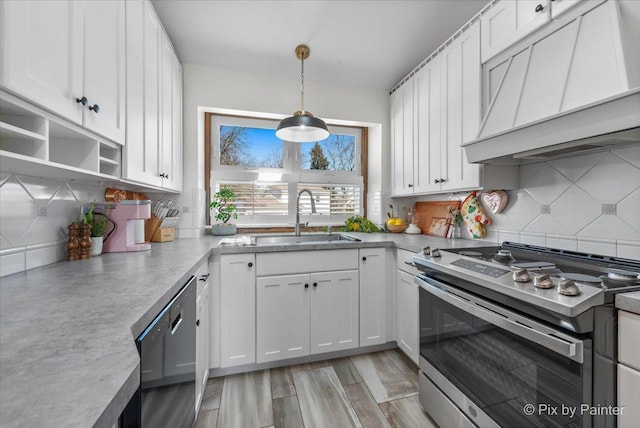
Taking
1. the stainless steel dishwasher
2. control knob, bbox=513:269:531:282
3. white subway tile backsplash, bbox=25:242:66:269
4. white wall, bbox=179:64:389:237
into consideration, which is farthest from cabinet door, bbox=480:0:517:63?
white subway tile backsplash, bbox=25:242:66:269

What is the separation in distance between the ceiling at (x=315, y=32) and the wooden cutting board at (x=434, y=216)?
1.29m

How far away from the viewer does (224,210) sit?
2.55 m

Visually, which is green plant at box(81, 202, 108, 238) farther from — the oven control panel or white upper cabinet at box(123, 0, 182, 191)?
the oven control panel

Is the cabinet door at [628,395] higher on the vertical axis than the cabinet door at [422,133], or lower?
lower

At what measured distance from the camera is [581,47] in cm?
118

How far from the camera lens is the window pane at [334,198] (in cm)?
287

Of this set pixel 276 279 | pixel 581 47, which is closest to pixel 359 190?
pixel 276 279

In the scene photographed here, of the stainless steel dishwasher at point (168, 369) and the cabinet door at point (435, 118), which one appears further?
the cabinet door at point (435, 118)

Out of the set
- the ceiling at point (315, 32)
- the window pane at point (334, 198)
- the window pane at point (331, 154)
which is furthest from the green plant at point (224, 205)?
the ceiling at point (315, 32)

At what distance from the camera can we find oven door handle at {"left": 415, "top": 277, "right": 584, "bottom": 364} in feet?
2.64

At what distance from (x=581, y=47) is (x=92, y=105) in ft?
6.70

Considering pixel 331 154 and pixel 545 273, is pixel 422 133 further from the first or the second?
pixel 545 273

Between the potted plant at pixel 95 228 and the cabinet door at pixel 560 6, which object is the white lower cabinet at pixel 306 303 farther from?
the cabinet door at pixel 560 6

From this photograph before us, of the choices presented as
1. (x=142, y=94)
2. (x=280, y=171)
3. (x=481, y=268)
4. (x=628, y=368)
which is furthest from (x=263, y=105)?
(x=628, y=368)
